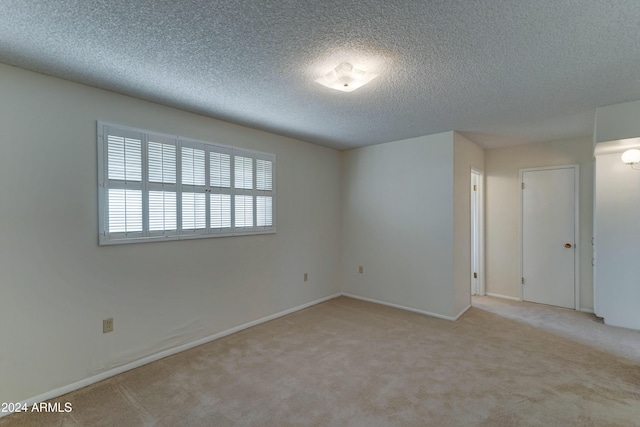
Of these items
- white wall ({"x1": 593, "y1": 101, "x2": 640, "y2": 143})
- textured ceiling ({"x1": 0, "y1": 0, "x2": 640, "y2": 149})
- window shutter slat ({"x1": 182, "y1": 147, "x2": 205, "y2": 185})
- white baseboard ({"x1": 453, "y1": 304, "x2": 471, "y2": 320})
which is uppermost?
textured ceiling ({"x1": 0, "y1": 0, "x2": 640, "y2": 149})

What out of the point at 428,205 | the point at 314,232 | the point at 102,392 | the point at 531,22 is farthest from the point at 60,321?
the point at 428,205

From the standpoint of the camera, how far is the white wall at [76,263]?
6.81 feet

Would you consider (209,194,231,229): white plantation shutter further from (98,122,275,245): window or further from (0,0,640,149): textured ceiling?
(0,0,640,149): textured ceiling

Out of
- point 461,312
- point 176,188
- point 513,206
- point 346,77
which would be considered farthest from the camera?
point 513,206

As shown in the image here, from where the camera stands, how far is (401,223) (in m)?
4.23

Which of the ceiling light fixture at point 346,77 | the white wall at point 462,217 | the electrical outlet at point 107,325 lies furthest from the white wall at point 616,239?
the electrical outlet at point 107,325

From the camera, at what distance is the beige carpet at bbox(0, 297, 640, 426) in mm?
1956

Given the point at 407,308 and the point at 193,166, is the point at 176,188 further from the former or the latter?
the point at 407,308

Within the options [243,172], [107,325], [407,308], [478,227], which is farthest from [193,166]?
[478,227]

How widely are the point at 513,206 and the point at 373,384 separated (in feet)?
12.2

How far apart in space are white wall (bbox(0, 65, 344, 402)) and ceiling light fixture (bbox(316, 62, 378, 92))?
164cm

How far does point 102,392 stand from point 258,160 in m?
2.64

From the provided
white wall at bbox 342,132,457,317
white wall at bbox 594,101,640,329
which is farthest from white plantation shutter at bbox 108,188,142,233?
white wall at bbox 594,101,640,329

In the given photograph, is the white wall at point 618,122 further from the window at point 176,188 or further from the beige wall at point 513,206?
the window at point 176,188
